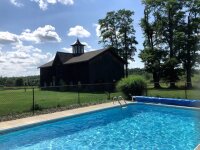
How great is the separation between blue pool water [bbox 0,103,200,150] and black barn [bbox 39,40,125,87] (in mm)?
19494

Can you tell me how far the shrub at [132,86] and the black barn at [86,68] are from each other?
46.3 feet

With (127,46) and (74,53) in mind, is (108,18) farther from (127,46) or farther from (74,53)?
(74,53)

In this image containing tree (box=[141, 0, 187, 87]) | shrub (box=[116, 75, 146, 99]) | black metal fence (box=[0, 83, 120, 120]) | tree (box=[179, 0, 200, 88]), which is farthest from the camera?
tree (box=[141, 0, 187, 87])

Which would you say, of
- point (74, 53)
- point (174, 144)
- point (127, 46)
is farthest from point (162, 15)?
point (174, 144)

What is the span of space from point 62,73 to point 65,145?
30259mm

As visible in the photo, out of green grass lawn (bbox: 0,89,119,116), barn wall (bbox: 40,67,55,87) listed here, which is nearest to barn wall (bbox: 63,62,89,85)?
barn wall (bbox: 40,67,55,87)

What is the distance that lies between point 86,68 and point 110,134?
77.0 feet

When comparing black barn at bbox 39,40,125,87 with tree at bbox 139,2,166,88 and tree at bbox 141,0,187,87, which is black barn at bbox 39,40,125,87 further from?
tree at bbox 141,0,187,87

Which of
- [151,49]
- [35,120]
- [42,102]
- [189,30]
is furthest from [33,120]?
[189,30]

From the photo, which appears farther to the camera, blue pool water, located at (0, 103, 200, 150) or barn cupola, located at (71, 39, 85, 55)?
barn cupola, located at (71, 39, 85, 55)

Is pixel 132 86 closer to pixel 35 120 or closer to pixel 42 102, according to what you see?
pixel 42 102

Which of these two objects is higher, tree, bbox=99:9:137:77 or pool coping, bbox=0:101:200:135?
tree, bbox=99:9:137:77

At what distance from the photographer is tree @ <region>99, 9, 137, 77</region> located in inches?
1689

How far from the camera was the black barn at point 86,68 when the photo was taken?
108 feet
